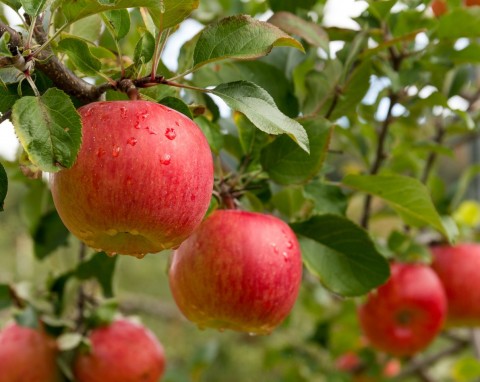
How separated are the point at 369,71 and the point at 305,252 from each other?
279mm

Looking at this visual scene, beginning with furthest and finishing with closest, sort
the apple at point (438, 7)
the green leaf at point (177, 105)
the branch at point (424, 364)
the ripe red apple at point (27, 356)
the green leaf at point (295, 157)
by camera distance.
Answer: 1. the branch at point (424, 364)
2. the apple at point (438, 7)
3. the ripe red apple at point (27, 356)
4. the green leaf at point (295, 157)
5. the green leaf at point (177, 105)

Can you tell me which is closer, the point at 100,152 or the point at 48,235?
the point at 100,152

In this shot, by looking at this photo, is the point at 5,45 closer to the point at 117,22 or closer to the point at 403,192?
the point at 117,22

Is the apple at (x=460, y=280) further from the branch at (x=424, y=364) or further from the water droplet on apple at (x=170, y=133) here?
the water droplet on apple at (x=170, y=133)

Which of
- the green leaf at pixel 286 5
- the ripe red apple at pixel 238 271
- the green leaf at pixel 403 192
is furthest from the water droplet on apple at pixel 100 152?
the green leaf at pixel 286 5

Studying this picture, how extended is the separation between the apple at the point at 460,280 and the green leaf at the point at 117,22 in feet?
3.15

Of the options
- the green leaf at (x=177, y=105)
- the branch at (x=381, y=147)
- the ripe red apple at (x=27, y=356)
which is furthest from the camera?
the branch at (x=381, y=147)

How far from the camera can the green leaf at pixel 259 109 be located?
0.65 meters

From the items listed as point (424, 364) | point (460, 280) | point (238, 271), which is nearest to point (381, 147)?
point (460, 280)

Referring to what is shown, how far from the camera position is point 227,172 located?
114cm

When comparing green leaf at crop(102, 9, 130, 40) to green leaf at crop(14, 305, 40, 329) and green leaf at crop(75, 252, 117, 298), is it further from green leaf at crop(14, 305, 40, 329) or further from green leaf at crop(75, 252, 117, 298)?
green leaf at crop(14, 305, 40, 329)

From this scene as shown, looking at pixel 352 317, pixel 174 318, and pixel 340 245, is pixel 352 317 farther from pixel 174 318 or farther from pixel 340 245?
pixel 340 245

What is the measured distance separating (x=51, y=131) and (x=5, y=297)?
0.67 metres

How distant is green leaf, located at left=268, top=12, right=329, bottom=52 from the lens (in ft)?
2.99
